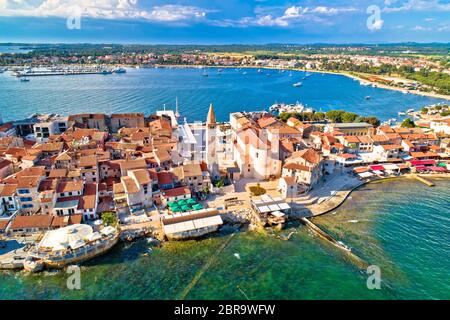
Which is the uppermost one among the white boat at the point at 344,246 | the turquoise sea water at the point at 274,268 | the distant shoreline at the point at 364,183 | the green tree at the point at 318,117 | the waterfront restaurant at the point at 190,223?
the green tree at the point at 318,117

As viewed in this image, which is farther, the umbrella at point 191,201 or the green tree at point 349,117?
the green tree at point 349,117

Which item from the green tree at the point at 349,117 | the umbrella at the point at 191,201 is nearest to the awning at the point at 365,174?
the umbrella at the point at 191,201

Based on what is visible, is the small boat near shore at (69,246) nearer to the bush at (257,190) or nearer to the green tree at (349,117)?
the bush at (257,190)

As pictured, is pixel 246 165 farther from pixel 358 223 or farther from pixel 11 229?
pixel 11 229

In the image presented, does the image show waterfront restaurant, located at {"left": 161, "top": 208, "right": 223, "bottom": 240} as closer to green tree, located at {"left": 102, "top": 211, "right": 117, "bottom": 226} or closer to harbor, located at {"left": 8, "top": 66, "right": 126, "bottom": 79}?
green tree, located at {"left": 102, "top": 211, "right": 117, "bottom": 226}

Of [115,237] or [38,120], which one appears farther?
[38,120]

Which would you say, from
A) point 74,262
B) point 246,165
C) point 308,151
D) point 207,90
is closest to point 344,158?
point 308,151
